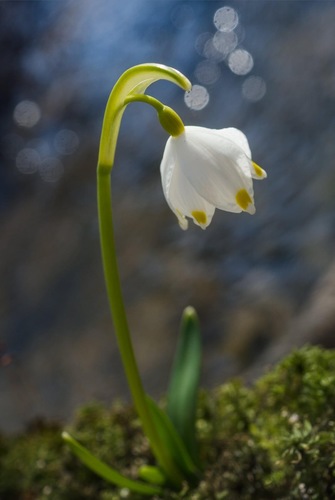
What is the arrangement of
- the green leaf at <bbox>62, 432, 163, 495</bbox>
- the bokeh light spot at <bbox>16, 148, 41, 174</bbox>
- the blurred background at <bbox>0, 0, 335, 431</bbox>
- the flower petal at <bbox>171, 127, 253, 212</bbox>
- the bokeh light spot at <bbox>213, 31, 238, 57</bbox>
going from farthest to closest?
the bokeh light spot at <bbox>16, 148, 41, 174</bbox>
the bokeh light spot at <bbox>213, 31, 238, 57</bbox>
the blurred background at <bbox>0, 0, 335, 431</bbox>
the green leaf at <bbox>62, 432, 163, 495</bbox>
the flower petal at <bbox>171, 127, 253, 212</bbox>

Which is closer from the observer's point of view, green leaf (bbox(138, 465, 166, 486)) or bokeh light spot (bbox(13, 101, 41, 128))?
green leaf (bbox(138, 465, 166, 486))

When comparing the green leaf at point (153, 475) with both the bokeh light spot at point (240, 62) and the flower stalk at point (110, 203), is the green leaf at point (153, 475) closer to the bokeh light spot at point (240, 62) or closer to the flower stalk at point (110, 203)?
the flower stalk at point (110, 203)

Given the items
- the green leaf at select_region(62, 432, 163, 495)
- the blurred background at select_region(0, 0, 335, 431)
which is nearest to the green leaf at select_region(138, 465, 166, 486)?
→ the green leaf at select_region(62, 432, 163, 495)

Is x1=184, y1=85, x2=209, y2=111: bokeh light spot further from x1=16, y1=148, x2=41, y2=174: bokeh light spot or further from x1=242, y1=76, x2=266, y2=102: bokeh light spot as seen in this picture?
x1=16, y1=148, x2=41, y2=174: bokeh light spot

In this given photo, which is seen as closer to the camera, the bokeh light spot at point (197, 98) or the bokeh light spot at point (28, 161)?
the bokeh light spot at point (197, 98)

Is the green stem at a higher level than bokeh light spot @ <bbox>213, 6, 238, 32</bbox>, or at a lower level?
lower

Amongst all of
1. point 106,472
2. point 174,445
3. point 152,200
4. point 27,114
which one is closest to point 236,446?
point 174,445

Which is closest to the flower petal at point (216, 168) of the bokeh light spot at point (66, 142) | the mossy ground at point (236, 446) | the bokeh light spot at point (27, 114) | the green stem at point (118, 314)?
the green stem at point (118, 314)

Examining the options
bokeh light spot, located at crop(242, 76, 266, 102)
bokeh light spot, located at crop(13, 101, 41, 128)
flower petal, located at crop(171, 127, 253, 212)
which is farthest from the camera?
bokeh light spot, located at crop(13, 101, 41, 128)
